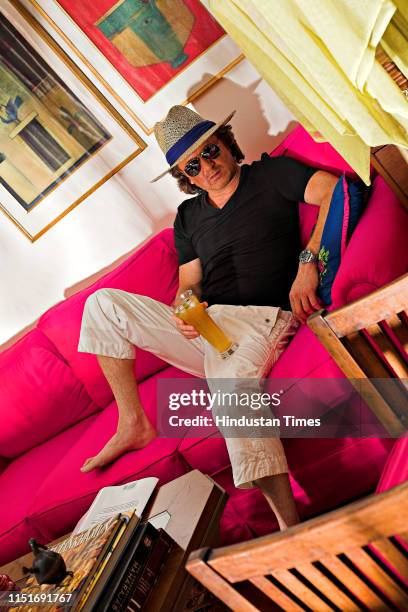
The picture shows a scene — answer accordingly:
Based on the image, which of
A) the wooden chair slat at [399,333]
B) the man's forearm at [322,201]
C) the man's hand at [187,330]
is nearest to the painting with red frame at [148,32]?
the man's forearm at [322,201]

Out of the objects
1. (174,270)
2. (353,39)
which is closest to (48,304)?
(174,270)

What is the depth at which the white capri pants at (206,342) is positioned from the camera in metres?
1.69

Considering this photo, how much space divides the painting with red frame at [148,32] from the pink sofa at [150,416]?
70 cm

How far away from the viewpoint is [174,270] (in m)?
2.78

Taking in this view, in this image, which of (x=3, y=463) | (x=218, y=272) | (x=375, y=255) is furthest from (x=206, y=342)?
(x=3, y=463)

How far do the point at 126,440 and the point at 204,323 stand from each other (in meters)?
0.57

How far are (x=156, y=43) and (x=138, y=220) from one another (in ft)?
2.83

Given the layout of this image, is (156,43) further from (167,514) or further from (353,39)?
(167,514)

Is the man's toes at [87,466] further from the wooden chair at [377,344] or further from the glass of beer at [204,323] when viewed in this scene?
the wooden chair at [377,344]

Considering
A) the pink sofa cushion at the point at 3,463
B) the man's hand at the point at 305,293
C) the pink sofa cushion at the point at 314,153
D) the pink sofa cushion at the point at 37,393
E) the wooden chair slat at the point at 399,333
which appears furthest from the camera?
the pink sofa cushion at the point at 3,463

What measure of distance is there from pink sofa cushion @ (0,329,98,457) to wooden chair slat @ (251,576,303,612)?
2.19 m

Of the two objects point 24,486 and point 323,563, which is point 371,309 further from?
point 24,486

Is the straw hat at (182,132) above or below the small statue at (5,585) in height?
above

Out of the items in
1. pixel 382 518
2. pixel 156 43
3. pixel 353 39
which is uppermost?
pixel 156 43
